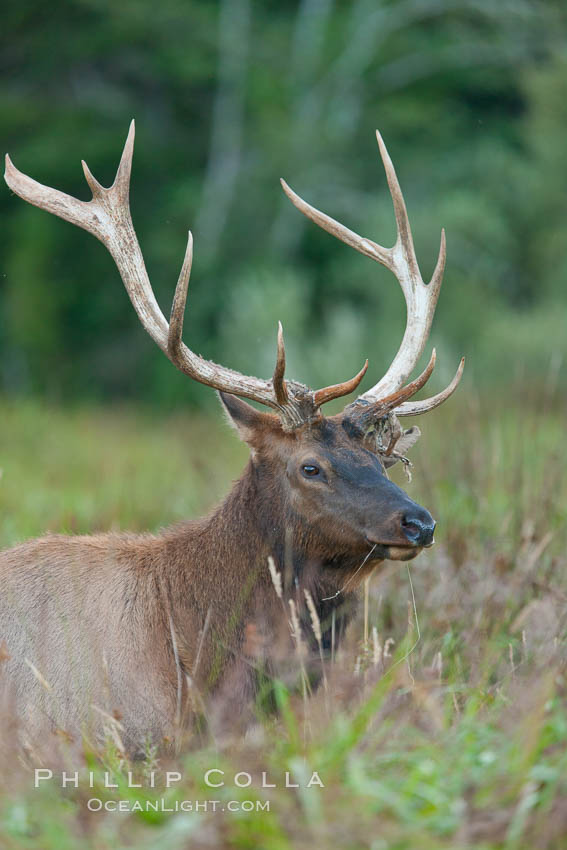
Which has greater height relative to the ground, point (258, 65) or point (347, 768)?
point (258, 65)

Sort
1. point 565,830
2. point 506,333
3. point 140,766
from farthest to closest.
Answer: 1. point 506,333
2. point 140,766
3. point 565,830

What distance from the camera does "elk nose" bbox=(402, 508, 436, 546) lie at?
4.16 meters

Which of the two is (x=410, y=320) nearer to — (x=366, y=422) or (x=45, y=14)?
(x=366, y=422)

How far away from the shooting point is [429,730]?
3.25 m

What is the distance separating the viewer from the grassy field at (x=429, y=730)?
9.29 ft

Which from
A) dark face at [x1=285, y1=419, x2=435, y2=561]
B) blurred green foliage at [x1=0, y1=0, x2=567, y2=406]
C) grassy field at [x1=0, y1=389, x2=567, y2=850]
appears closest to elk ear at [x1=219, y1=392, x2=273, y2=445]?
dark face at [x1=285, y1=419, x2=435, y2=561]

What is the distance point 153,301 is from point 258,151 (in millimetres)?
21473

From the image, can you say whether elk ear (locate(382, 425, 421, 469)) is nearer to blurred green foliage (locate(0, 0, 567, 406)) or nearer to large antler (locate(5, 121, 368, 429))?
large antler (locate(5, 121, 368, 429))

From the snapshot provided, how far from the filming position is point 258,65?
84.9ft

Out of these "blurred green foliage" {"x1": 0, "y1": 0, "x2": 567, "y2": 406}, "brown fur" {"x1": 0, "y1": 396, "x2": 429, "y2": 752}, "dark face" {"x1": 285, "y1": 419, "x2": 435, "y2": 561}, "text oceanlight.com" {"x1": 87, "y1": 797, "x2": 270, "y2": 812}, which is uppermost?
"blurred green foliage" {"x1": 0, "y1": 0, "x2": 567, "y2": 406}

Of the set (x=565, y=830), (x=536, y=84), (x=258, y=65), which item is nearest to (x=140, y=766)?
(x=565, y=830)

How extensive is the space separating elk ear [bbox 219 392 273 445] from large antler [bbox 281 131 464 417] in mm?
452

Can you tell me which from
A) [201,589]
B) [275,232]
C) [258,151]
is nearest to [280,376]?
[201,589]

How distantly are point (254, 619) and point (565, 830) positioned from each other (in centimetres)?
Answer: 186
